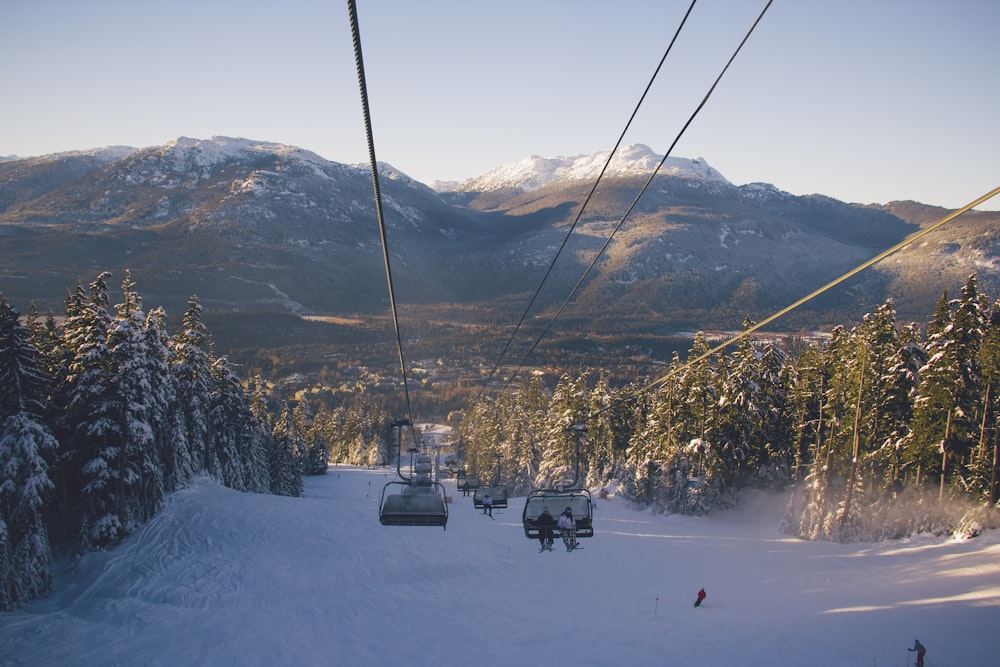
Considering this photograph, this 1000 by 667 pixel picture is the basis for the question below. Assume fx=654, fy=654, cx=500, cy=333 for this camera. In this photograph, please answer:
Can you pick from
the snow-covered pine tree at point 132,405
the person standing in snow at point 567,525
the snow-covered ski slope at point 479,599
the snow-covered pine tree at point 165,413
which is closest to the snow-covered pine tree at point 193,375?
the snow-covered pine tree at point 165,413

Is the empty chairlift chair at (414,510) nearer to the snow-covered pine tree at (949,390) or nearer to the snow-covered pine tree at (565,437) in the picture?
the snow-covered pine tree at (949,390)

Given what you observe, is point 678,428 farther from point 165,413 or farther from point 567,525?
point 165,413

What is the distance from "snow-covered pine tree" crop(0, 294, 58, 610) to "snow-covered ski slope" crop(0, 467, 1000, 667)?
1.38 m

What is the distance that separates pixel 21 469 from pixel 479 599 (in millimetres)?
21335

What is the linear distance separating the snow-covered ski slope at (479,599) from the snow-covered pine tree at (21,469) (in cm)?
138

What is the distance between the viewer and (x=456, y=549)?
4259 cm

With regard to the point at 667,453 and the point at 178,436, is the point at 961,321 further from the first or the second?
the point at 178,436

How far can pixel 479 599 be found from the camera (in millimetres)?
33125

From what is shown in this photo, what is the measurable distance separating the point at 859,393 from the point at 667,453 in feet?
52.6

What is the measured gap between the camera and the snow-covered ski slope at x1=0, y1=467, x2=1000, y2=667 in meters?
24.5

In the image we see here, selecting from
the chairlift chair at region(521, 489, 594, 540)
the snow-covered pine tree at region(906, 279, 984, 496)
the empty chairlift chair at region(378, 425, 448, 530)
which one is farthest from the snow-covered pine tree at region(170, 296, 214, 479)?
the snow-covered pine tree at region(906, 279, 984, 496)

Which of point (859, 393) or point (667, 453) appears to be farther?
point (667, 453)

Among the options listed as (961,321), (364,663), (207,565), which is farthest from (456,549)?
(961,321)

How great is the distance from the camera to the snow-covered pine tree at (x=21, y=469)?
2689 cm
